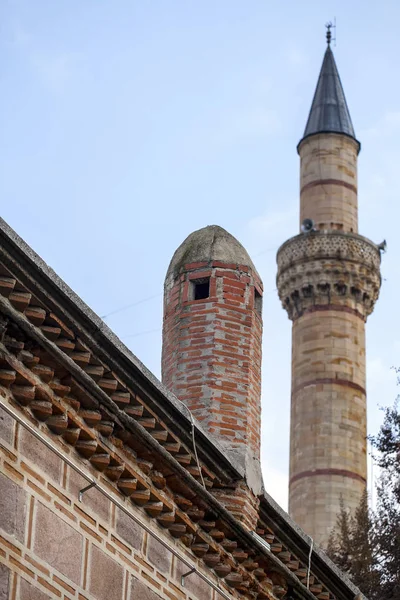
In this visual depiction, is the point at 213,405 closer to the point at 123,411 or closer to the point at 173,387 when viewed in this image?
the point at 173,387

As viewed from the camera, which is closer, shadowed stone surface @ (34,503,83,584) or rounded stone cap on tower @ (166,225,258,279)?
shadowed stone surface @ (34,503,83,584)

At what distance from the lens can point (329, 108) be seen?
39125mm

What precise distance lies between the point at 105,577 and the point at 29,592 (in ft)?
2.86

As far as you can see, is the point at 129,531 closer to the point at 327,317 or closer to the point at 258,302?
the point at 258,302

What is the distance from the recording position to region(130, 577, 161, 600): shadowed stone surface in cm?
965

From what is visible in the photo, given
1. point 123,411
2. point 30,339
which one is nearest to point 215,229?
point 123,411

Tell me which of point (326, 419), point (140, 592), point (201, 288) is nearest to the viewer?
point (140, 592)

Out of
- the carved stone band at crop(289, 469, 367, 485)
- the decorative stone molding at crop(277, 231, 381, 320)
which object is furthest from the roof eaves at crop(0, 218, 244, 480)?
the decorative stone molding at crop(277, 231, 381, 320)

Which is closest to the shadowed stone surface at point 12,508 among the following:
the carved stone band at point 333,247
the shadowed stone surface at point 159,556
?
the shadowed stone surface at point 159,556

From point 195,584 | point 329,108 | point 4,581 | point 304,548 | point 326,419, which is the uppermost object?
point 329,108

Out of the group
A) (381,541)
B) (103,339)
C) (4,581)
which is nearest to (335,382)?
(381,541)

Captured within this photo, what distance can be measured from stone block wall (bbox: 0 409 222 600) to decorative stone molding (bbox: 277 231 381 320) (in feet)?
89.2

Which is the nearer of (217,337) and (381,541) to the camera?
(217,337)

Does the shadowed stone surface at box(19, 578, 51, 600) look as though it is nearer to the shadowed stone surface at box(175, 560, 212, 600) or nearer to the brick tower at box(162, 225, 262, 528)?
the shadowed stone surface at box(175, 560, 212, 600)
